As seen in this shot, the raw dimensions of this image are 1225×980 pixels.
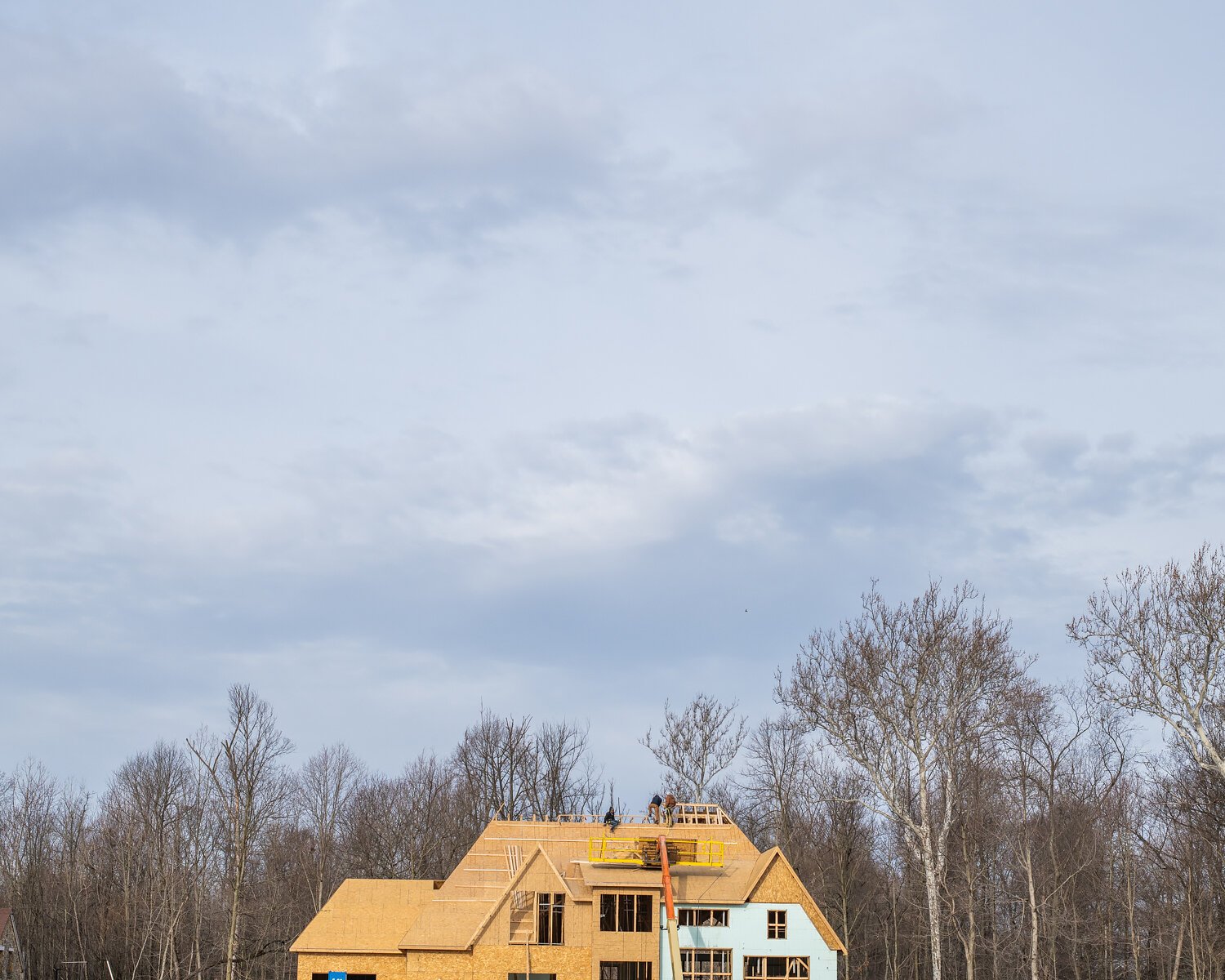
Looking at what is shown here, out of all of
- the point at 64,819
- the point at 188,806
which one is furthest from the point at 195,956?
the point at 64,819

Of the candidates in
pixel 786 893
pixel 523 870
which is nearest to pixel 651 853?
pixel 523 870

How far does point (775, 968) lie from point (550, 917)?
10.1 meters

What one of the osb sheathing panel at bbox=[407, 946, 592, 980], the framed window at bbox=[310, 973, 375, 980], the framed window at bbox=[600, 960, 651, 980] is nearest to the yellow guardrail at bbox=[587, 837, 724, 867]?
the framed window at bbox=[600, 960, 651, 980]

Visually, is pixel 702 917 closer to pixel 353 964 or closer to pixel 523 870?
pixel 523 870

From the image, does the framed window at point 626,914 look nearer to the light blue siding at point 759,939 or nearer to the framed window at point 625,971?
the light blue siding at point 759,939

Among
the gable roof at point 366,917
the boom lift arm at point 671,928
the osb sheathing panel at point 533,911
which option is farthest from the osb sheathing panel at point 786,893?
the gable roof at point 366,917

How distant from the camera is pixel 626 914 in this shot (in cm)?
5566

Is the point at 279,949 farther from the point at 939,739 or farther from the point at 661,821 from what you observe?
the point at 939,739

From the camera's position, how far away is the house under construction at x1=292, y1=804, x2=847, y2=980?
180 feet

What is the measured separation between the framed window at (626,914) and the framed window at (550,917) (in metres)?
1.82

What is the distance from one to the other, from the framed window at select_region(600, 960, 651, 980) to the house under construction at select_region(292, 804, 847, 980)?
Answer: 1.9 inches

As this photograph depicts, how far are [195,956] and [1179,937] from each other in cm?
6074

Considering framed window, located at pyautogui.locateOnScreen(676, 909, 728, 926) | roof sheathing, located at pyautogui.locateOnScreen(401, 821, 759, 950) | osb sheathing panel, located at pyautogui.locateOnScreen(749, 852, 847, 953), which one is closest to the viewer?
roof sheathing, located at pyautogui.locateOnScreen(401, 821, 759, 950)

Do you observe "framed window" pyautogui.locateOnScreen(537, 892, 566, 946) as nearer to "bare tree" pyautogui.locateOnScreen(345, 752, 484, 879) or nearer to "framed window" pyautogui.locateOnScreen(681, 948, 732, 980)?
"framed window" pyautogui.locateOnScreen(681, 948, 732, 980)
